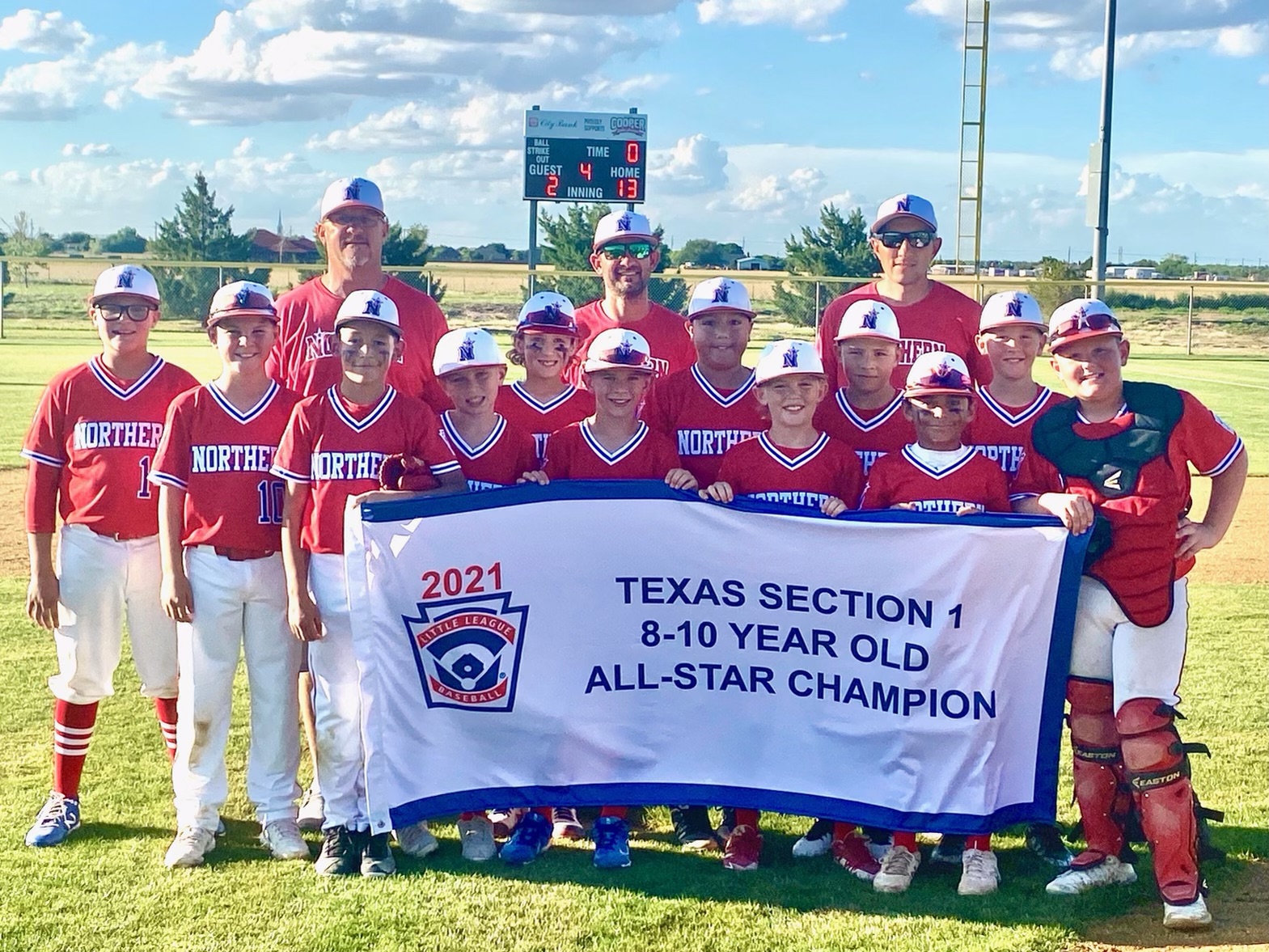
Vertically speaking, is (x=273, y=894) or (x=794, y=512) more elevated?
(x=794, y=512)

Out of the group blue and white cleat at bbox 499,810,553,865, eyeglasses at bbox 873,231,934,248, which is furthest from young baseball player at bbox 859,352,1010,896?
blue and white cleat at bbox 499,810,553,865

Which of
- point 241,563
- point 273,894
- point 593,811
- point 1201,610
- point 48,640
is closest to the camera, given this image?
point 273,894

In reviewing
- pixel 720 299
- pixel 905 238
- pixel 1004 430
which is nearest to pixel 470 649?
pixel 720 299

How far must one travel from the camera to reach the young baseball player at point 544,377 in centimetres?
484

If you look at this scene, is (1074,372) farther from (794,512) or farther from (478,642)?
(478,642)

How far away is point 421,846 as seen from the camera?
14.6ft

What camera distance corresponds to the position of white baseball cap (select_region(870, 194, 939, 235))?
521 centimetres

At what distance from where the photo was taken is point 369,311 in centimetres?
434

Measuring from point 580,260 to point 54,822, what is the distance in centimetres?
2223

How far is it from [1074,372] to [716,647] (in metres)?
1.50

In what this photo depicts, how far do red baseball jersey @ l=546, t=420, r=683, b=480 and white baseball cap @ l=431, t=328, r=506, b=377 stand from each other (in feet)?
1.23

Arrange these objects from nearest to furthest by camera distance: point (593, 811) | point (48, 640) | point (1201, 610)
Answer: point (593, 811)
point (48, 640)
point (1201, 610)

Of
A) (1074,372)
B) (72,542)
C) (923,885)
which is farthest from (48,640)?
(1074,372)

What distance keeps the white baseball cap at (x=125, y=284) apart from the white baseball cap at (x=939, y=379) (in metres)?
2.76
